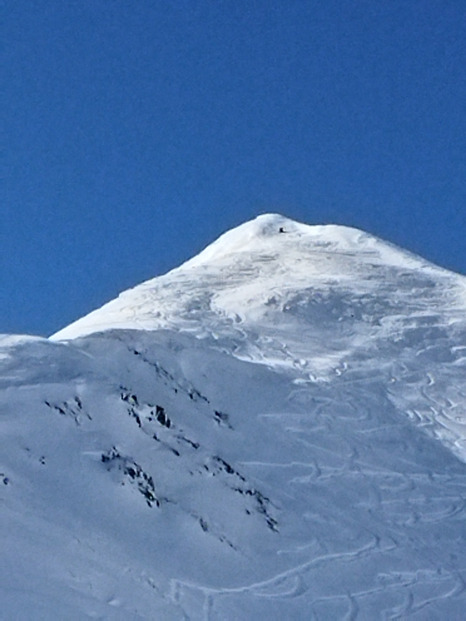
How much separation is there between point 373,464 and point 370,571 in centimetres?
341

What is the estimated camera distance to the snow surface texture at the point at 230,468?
13234mm

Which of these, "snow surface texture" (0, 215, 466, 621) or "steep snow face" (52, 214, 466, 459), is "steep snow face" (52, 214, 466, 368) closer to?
Answer: "steep snow face" (52, 214, 466, 459)

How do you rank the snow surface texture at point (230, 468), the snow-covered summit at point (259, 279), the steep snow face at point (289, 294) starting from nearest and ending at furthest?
the snow surface texture at point (230, 468), the steep snow face at point (289, 294), the snow-covered summit at point (259, 279)

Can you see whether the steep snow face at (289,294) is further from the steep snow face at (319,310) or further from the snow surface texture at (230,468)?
the snow surface texture at (230,468)

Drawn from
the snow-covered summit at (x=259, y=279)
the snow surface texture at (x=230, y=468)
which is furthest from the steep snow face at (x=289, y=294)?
the snow surface texture at (x=230, y=468)


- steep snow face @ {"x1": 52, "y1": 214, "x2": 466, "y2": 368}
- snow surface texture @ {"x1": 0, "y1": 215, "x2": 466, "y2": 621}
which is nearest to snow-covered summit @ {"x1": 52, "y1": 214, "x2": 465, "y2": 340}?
steep snow face @ {"x1": 52, "y1": 214, "x2": 466, "y2": 368}

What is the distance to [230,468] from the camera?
16.6 meters

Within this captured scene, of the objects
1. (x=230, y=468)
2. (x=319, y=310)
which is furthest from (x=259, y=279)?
(x=230, y=468)

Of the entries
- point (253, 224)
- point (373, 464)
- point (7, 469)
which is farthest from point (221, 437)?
point (253, 224)

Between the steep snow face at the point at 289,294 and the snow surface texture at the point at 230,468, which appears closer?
the snow surface texture at the point at 230,468

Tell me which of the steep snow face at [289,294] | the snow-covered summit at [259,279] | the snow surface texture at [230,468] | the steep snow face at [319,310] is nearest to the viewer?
the snow surface texture at [230,468]

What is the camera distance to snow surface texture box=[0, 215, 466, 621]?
13.2m

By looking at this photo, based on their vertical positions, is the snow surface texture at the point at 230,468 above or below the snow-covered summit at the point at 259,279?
below

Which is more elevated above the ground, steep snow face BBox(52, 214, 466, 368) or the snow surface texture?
steep snow face BBox(52, 214, 466, 368)
